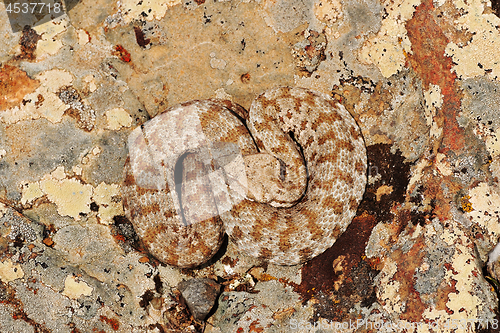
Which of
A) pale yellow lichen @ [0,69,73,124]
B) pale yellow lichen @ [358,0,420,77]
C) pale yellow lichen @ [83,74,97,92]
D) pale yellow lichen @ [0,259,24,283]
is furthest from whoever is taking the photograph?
pale yellow lichen @ [83,74,97,92]

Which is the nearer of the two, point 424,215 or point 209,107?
point 424,215

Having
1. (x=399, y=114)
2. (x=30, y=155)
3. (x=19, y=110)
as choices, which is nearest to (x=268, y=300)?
(x=399, y=114)

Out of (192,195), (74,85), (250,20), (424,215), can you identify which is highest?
(250,20)

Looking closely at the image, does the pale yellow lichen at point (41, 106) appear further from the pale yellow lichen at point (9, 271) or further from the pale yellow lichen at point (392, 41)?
the pale yellow lichen at point (392, 41)

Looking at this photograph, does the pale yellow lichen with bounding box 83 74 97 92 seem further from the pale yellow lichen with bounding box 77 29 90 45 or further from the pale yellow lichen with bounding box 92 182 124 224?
the pale yellow lichen with bounding box 92 182 124 224

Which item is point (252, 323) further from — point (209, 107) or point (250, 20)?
point (250, 20)

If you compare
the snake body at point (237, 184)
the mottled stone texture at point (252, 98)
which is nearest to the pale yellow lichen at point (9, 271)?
the mottled stone texture at point (252, 98)

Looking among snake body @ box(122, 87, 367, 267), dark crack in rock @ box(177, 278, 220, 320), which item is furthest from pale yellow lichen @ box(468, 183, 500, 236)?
dark crack in rock @ box(177, 278, 220, 320)
